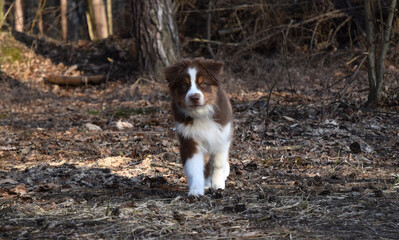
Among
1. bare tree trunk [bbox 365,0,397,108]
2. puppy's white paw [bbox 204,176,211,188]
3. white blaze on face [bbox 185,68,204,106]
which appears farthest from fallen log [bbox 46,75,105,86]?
white blaze on face [bbox 185,68,204,106]

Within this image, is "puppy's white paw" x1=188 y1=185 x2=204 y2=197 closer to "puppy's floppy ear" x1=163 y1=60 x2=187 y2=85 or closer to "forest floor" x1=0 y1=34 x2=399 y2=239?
"forest floor" x1=0 y1=34 x2=399 y2=239

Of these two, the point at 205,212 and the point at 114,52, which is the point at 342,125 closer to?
the point at 205,212

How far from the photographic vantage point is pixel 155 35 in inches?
490

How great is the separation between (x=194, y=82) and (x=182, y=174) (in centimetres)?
176

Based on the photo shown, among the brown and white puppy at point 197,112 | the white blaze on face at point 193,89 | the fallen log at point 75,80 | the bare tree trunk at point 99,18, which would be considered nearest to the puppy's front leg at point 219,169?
the brown and white puppy at point 197,112

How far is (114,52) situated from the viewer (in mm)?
15719

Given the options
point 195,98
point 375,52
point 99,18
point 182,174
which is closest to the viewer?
point 195,98

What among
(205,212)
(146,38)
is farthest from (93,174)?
(146,38)

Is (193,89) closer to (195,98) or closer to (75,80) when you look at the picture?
(195,98)

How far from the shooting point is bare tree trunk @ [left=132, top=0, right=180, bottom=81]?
12255 millimetres

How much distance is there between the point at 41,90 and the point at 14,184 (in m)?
8.20

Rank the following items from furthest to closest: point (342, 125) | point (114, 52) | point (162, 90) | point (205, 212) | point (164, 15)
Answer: point (114, 52)
point (164, 15)
point (162, 90)
point (342, 125)
point (205, 212)

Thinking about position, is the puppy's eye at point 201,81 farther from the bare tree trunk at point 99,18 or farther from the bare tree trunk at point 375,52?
the bare tree trunk at point 99,18

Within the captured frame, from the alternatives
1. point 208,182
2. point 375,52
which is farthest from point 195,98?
point 375,52
